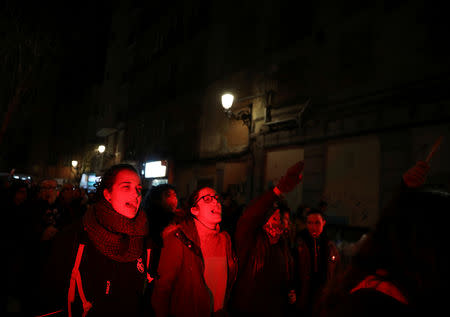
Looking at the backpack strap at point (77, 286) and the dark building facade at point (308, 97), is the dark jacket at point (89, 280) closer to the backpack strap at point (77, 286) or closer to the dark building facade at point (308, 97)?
the backpack strap at point (77, 286)

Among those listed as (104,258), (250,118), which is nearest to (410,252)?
(104,258)

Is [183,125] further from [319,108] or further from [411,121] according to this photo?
→ [411,121]

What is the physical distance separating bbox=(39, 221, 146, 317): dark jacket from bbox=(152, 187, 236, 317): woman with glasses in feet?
1.33

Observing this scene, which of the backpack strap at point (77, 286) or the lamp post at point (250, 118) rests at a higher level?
the lamp post at point (250, 118)

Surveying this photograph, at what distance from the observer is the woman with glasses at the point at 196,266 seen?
2637 millimetres

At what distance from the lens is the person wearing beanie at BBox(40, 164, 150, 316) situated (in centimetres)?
200

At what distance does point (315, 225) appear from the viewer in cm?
406

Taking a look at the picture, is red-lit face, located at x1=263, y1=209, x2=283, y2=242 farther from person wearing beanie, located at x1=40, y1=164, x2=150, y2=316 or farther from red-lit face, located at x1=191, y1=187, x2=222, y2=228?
person wearing beanie, located at x1=40, y1=164, x2=150, y2=316

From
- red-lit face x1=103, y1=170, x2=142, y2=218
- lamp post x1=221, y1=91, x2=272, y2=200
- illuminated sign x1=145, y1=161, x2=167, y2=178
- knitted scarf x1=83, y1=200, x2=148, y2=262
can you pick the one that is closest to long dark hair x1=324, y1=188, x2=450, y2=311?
knitted scarf x1=83, y1=200, x2=148, y2=262

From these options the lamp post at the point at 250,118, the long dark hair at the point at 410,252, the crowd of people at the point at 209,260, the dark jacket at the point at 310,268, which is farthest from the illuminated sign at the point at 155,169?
the long dark hair at the point at 410,252

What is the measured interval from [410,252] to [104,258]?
1.85m

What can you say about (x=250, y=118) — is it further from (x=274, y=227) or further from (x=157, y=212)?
(x=274, y=227)

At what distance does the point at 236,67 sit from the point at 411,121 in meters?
8.54

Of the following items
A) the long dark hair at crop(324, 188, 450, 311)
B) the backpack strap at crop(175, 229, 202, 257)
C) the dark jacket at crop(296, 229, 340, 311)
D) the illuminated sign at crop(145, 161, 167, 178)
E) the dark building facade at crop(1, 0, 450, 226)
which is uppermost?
the dark building facade at crop(1, 0, 450, 226)
